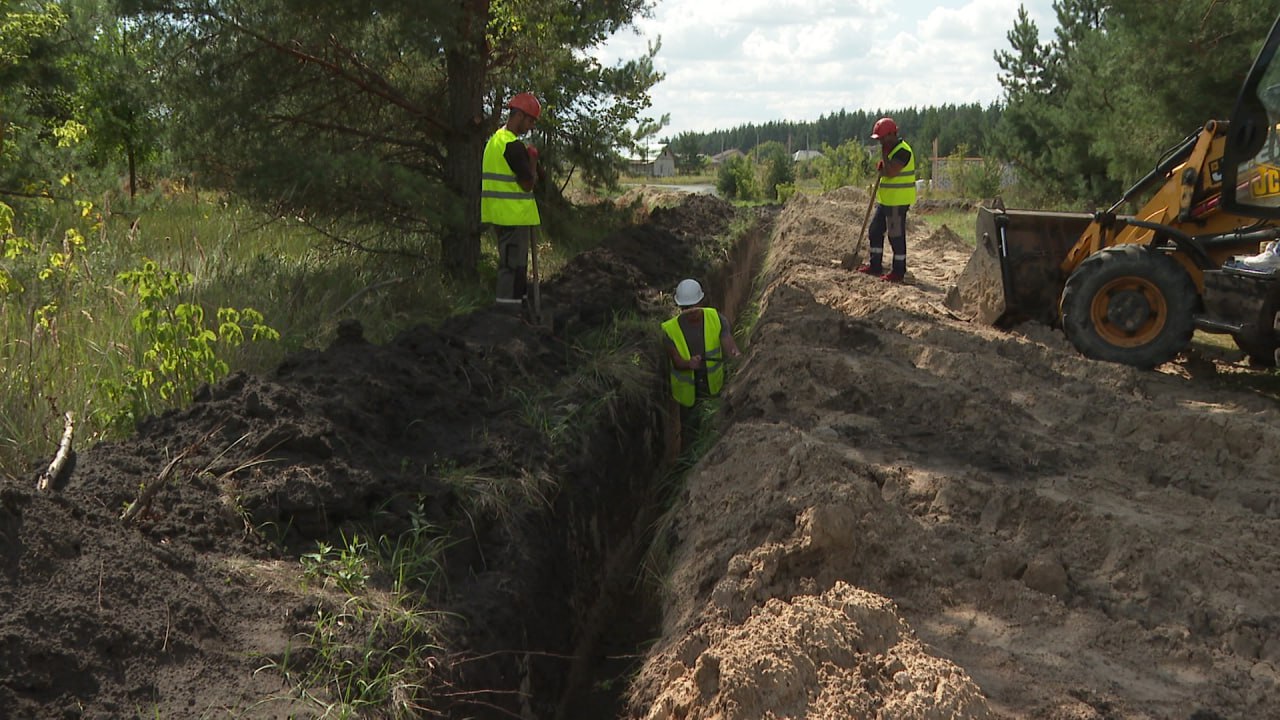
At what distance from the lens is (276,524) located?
393cm

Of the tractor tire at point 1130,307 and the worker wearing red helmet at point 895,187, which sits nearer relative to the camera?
the tractor tire at point 1130,307

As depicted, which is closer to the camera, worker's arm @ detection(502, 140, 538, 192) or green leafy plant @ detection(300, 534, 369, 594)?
green leafy plant @ detection(300, 534, 369, 594)

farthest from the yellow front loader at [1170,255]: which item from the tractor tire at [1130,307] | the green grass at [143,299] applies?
the green grass at [143,299]

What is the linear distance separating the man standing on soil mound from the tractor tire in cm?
268

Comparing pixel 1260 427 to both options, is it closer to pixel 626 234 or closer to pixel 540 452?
pixel 540 452

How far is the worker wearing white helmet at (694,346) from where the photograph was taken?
7176 millimetres

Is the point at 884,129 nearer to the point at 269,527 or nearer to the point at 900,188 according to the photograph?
the point at 900,188

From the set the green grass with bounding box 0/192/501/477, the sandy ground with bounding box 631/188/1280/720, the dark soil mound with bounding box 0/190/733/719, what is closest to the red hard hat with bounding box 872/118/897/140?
the green grass with bounding box 0/192/501/477

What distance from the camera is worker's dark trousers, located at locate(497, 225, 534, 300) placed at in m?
8.09

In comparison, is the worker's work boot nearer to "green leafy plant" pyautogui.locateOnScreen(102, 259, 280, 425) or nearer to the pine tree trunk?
"green leafy plant" pyautogui.locateOnScreen(102, 259, 280, 425)

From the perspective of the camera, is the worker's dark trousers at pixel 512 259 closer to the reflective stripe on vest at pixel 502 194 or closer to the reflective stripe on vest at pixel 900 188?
the reflective stripe on vest at pixel 502 194

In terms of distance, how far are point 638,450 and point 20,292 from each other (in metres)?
4.05

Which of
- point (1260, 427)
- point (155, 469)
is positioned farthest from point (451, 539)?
point (1260, 427)

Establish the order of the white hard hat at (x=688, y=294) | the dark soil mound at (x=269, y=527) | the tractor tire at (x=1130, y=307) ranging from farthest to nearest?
1. the tractor tire at (x=1130, y=307)
2. the white hard hat at (x=688, y=294)
3. the dark soil mound at (x=269, y=527)
